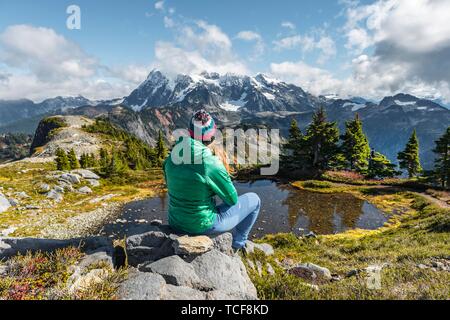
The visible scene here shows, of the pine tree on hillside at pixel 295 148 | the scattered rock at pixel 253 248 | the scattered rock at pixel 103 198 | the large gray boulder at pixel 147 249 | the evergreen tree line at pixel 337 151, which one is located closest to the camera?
the large gray boulder at pixel 147 249

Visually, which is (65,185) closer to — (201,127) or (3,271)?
(3,271)

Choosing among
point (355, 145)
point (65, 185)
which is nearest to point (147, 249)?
point (65, 185)

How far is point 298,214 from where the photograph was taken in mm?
23609

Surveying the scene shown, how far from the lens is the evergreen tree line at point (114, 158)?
48.6m

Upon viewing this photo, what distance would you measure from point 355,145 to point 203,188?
1620 inches

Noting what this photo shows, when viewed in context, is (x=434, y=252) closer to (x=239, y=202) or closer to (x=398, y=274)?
(x=398, y=274)

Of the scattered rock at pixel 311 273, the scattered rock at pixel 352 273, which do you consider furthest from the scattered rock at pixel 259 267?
the scattered rock at pixel 352 273

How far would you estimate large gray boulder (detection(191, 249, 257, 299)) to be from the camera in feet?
16.5

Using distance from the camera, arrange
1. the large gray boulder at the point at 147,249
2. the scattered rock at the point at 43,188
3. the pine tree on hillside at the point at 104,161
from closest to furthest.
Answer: the large gray boulder at the point at 147,249 → the scattered rock at the point at 43,188 → the pine tree on hillside at the point at 104,161

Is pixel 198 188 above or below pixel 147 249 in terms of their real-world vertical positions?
above

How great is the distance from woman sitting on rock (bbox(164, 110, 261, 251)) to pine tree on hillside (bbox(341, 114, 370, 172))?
131ft

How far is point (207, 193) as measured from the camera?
5188 mm

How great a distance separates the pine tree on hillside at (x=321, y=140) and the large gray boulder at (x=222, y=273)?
123ft

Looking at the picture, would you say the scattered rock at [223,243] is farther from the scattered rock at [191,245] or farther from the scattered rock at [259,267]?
the scattered rock at [259,267]
